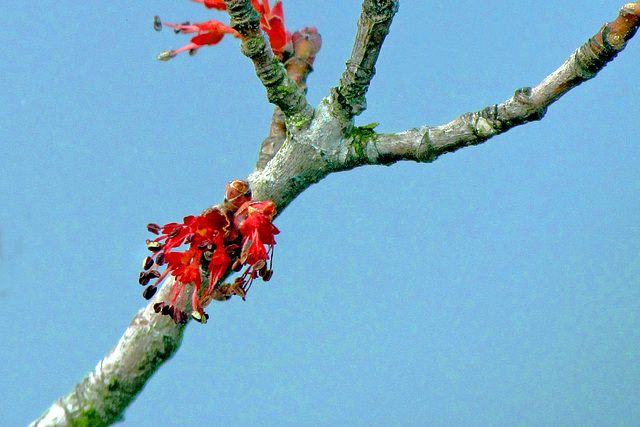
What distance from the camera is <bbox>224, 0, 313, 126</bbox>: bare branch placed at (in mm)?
779

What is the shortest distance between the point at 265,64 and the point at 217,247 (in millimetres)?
249

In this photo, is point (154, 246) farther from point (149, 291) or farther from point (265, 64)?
point (265, 64)

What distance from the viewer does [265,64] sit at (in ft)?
2.76

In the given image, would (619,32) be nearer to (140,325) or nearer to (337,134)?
(337,134)

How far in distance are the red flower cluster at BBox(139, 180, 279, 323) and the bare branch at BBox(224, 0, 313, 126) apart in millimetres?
144

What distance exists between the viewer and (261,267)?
2.65 ft

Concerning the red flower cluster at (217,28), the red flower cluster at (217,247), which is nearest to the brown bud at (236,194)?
the red flower cluster at (217,247)

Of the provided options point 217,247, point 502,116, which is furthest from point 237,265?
point 502,116

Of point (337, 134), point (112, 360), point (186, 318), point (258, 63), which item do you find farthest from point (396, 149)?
point (112, 360)

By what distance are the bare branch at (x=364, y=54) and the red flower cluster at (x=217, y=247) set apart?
0.65 feet

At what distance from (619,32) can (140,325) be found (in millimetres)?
756

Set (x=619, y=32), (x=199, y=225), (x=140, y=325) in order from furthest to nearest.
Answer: (x=140, y=325) → (x=199, y=225) → (x=619, y=32)

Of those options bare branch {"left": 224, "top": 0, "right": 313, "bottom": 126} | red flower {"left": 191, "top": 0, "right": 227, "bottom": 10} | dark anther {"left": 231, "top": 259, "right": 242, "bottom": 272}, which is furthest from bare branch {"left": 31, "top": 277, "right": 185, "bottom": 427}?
red flower {"left": 191, "top": 0, "right": 227, "bottom": 10}

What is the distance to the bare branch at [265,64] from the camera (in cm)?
78
